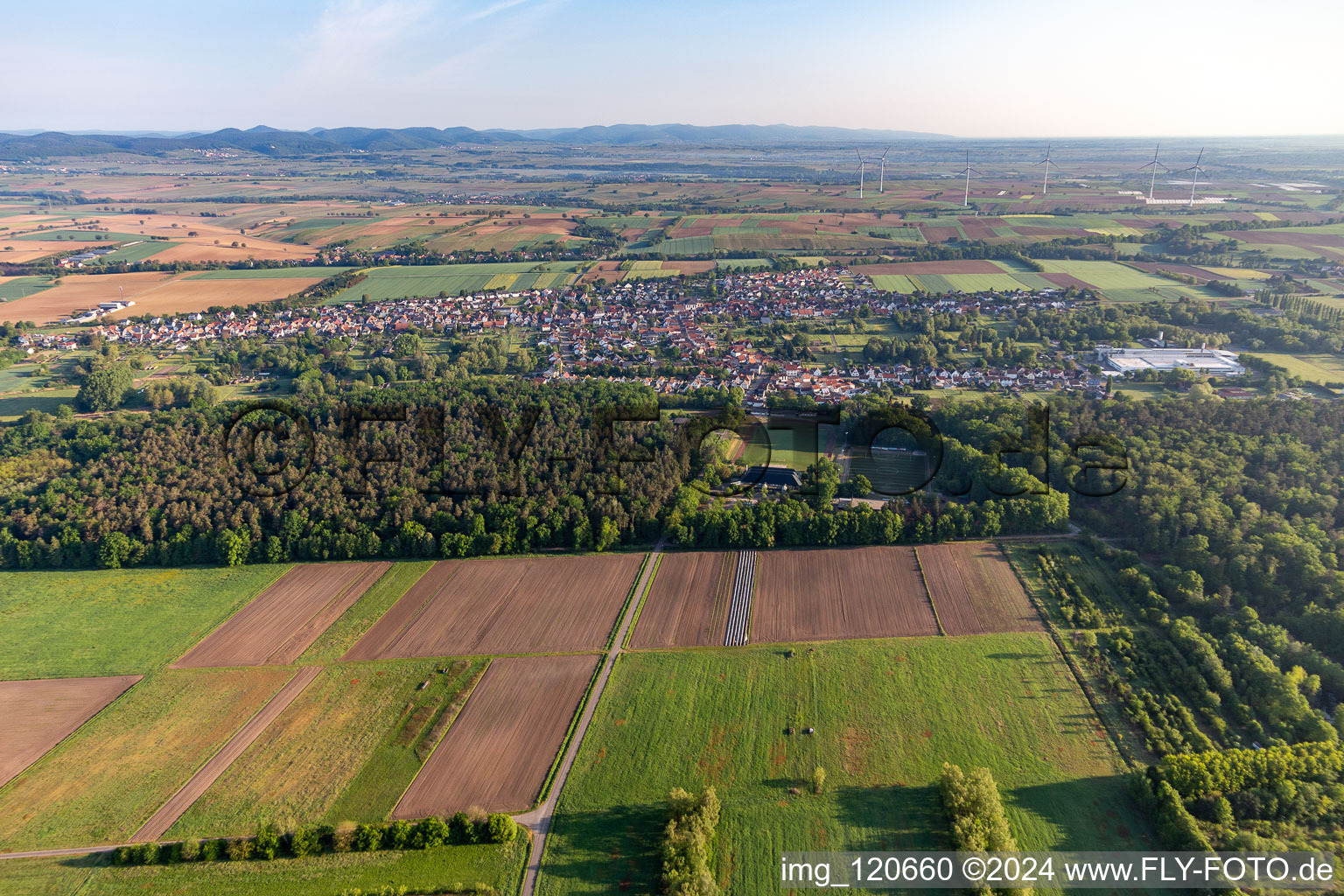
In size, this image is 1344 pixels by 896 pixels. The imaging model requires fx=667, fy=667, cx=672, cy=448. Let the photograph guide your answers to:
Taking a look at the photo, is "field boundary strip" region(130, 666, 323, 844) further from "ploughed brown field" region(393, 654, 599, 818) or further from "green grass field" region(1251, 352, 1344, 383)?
"green grass field" region(1251, 352, 1344, 383)

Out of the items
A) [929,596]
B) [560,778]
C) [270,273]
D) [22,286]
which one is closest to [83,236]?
[22,286]

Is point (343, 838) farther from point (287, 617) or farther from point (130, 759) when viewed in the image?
point (287, 617)

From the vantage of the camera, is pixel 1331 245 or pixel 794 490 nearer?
pixel 794 490

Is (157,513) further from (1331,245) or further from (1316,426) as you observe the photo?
(1331,245)

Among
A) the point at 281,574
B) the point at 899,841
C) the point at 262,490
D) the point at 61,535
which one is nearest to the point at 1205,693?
the point at 899,841

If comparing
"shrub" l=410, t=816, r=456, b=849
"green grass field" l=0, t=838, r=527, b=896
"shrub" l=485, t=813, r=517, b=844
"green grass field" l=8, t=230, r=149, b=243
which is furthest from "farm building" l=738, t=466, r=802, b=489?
"green grass field" l=8, t=230, r=149, b=243

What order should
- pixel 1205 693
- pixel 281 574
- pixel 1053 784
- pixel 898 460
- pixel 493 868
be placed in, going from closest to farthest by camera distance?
pixel 493 868
pixel 1053 784
pixel 1205 693
pixel 281 574
pixel 898 460
